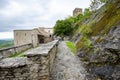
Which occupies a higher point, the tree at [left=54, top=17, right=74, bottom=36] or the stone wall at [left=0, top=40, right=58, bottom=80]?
the tree at [left=54, top=17, right=74, bottom=36]

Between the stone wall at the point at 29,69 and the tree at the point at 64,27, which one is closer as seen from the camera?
the stone wall at the point at 29,69

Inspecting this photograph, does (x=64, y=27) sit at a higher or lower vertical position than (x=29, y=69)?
higher

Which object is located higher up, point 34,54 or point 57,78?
point 34,54

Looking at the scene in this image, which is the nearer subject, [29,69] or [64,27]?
[29,69]

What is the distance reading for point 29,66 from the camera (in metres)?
5.09

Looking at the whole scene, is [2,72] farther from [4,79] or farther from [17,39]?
[17,39]

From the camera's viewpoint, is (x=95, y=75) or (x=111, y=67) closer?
(x=111, y=67)

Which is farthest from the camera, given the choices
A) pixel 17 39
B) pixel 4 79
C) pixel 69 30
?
pixel 17 39

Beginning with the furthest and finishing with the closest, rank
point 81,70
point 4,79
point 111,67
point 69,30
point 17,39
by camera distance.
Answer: point 17,39 < point 69,30 < point 81,70 < point 111,67 < point 4,79

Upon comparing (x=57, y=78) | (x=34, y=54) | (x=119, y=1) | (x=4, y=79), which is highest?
(x=119, y=1)

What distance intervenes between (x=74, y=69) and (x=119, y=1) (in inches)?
179

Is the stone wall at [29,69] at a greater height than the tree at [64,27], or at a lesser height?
lesser

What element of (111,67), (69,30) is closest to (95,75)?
(111,67)

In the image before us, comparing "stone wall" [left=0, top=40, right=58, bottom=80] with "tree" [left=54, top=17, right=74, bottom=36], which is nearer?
"stone wall" [left=0, top=40, right=58, bottom=80]
